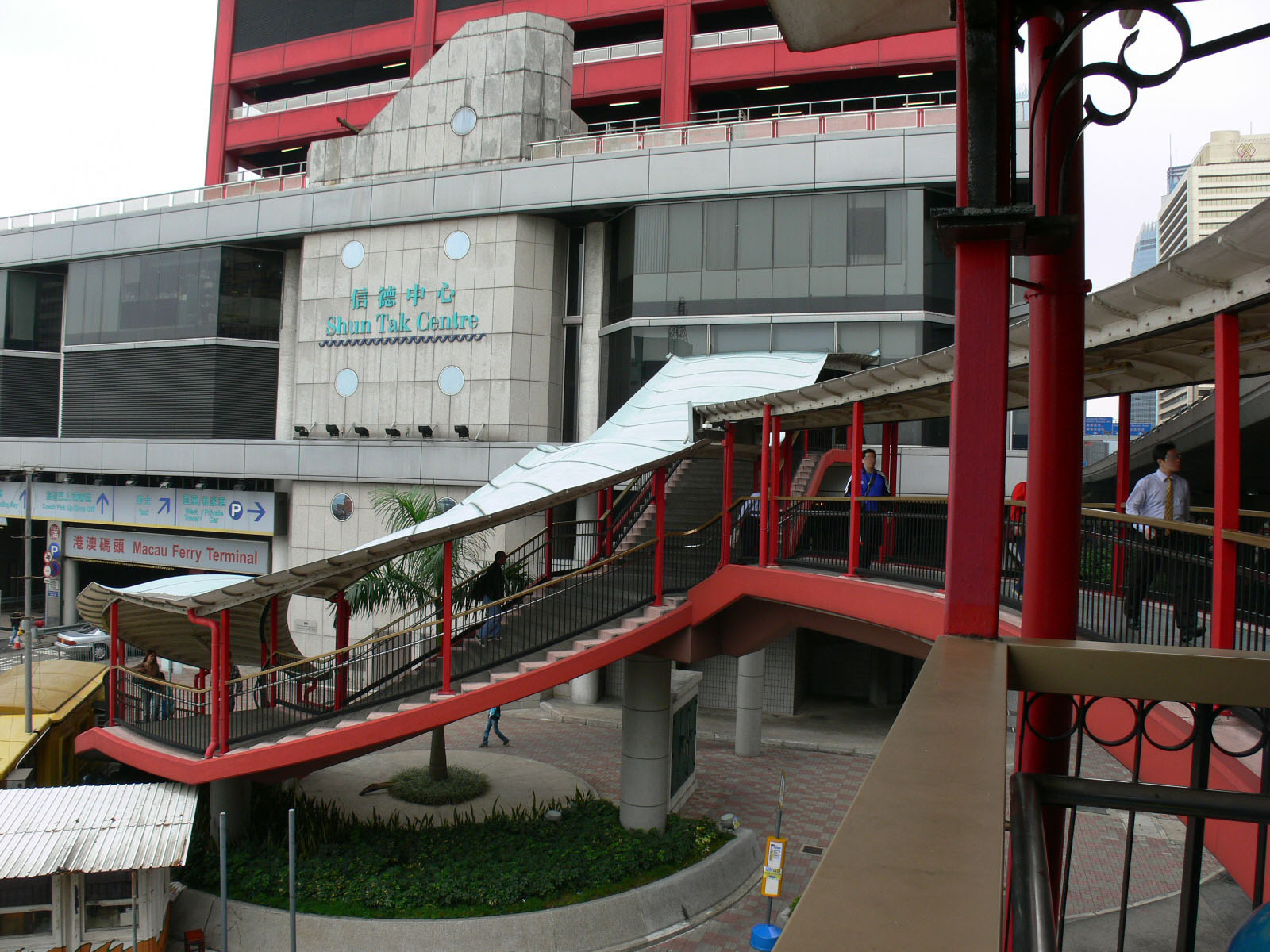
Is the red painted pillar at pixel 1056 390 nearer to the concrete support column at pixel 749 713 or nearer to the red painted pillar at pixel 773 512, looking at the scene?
the red painted pillar at pixel 773 512

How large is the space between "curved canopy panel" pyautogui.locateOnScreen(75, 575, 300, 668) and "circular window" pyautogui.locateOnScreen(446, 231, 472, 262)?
491 inches

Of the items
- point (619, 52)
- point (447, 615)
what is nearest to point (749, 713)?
point (447, 615)

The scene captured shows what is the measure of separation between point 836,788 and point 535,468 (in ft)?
29.5

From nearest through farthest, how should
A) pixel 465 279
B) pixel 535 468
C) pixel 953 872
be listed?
pixel 953 872 → pixel 535 468 → pixel 465 279

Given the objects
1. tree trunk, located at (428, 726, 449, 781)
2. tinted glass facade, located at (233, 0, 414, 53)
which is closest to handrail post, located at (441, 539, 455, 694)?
tree trunk, located at (428, 726, 449, 781)

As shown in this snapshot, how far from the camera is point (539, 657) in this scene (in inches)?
531

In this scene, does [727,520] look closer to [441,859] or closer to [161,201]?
[441,859]

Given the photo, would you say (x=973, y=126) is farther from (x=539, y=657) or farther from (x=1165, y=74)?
(x=539, y=657)

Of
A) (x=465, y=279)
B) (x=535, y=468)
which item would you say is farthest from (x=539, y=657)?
(x=465, y=279)

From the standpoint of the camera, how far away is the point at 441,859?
1338 cm

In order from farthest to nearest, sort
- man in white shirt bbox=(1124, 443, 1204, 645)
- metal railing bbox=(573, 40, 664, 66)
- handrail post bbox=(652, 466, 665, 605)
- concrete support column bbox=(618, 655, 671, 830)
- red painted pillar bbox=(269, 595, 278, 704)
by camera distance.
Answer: metal railing bbox=(573, 40, 664, 66)
red painted pillar bbox=(269, 595, 278, 704)
concrete support column bbox=(618, 655, 671, 830)
handrail post bbox=(652, 466, 665, 605)
man in white shirt bbox=(1124, 443, 1204, 645)

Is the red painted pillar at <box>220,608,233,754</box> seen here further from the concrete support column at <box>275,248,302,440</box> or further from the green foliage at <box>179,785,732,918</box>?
the concrete support column at <box>275,248,302,440</box>

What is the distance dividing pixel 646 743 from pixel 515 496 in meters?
4.60

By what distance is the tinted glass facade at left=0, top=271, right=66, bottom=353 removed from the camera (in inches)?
1357
